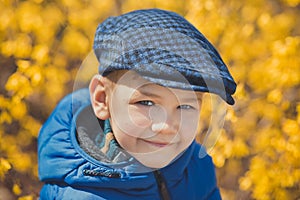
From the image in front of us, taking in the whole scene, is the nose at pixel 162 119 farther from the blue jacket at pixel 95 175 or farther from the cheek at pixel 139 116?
the blue jacket at pixel 95 175

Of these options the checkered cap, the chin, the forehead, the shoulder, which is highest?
the checkered cap

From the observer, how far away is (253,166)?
2.17 m

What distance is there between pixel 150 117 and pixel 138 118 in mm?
30

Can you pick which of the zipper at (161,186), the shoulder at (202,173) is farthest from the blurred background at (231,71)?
the zipper at (161,186)

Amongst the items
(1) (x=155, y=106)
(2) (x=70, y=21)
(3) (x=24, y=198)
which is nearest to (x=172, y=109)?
(1) (x=155, y=106)

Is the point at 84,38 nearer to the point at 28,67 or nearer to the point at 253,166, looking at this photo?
the point at 28,67

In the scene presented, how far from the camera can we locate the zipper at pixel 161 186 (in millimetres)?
1442

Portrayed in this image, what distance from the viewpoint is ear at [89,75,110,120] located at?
1383 millimetres

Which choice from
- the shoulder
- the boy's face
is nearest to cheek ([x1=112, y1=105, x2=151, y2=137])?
the boy's face

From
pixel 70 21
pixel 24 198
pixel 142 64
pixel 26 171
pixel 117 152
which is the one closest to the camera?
pixel 142 64

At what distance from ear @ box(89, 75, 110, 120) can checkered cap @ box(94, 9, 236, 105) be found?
0.07m

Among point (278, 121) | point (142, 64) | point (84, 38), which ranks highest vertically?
point (142, 64)

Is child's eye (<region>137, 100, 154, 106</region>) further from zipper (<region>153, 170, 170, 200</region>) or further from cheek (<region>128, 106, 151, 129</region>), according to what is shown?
zipper (<region>153, 170, 170, 200</region>)

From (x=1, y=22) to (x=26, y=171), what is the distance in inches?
24.3
